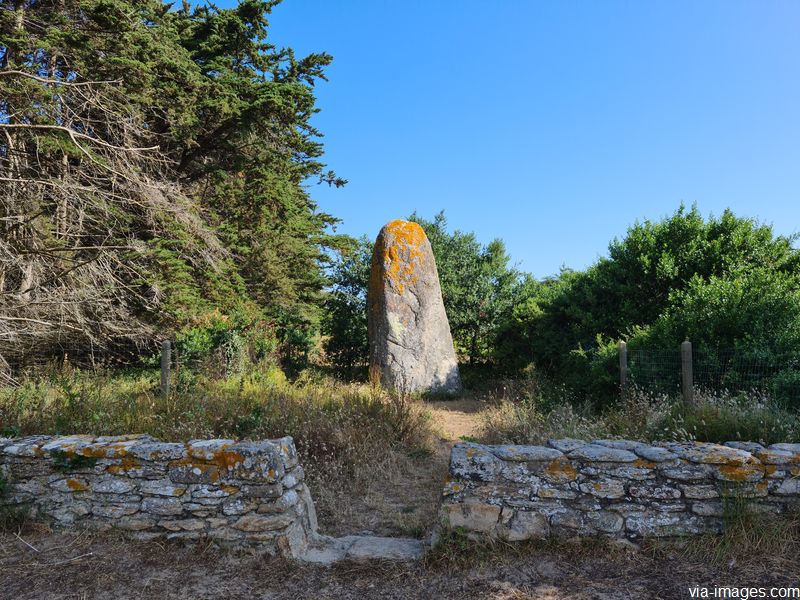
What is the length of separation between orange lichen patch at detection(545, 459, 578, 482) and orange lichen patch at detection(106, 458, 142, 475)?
302cm

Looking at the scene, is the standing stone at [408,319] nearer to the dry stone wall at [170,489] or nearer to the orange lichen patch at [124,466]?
the dry stone wall at [170,489]

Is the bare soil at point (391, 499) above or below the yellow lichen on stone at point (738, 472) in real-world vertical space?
below

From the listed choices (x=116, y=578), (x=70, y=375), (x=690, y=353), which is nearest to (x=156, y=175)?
(x=70, y=375)

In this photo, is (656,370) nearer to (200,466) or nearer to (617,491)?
(617,491)

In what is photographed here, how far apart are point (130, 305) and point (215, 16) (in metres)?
7.16

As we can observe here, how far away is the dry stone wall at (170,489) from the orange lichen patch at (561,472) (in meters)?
1.86

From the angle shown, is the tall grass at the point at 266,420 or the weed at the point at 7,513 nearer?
the weed at the point at 7,513

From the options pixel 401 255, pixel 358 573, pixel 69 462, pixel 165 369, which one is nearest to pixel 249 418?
pixel 69 462

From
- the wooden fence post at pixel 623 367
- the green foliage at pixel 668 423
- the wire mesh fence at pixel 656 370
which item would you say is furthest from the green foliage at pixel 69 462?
the wooden fence post at pixel 623 367

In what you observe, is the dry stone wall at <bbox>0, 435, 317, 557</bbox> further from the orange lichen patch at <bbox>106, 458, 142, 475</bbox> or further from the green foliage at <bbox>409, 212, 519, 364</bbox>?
the green foliage at <bbox>409, 212, 519, 364</bbox>

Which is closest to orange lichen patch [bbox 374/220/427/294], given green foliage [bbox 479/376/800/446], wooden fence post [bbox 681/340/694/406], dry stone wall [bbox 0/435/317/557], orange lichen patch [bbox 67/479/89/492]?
green foliage [bbox 479/376/800/446]

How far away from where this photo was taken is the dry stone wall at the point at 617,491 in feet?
10.7

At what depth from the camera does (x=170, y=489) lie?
3.51 meters

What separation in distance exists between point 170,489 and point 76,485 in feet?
2.65
